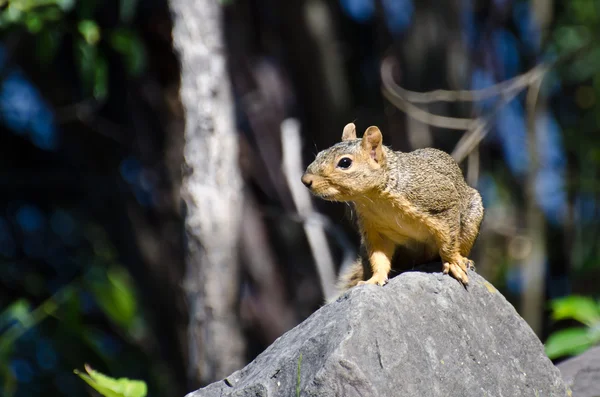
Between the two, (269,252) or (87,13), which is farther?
(269,252)

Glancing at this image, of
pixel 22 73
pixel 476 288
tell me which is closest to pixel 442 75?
pixel 22 73

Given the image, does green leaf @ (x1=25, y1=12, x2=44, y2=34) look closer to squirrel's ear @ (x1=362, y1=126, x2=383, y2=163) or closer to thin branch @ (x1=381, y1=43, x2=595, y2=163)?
thin branch @ (x1=381, y1=43, x2=595, y2=163)

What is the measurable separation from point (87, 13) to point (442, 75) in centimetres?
349

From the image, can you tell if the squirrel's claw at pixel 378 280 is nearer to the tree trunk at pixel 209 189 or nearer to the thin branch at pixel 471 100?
the tree trunk at pixel 209 189

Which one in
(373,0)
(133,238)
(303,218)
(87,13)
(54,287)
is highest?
(87,13)

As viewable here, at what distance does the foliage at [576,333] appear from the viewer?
454 centimetres

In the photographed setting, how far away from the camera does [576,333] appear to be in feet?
15.4

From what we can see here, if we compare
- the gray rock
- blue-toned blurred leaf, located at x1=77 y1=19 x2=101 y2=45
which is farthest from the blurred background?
the gray rock

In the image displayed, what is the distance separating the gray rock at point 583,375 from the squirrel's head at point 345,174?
1341 millimetres

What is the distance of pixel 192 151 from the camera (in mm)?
5383

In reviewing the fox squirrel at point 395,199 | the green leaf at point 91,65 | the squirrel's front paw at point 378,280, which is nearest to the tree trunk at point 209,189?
the green leaf at point 91,65

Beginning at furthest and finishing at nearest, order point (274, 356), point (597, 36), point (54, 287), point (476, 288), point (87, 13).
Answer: point (54, 287)
point (597, 36)
point (87, 13)
point (476, 288)
point (274, 356)

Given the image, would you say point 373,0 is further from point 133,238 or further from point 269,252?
point 133,238

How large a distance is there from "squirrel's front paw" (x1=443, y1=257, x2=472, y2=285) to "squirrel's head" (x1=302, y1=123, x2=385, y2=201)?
1.65 feet
